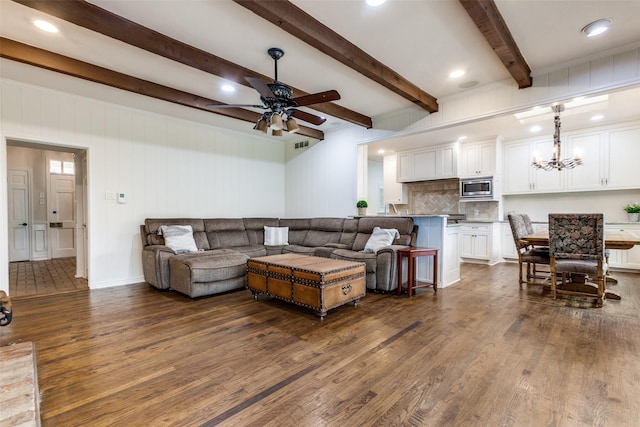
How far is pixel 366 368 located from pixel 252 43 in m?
3.02

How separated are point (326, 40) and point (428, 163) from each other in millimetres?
4495

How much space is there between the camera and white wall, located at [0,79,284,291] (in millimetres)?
3719

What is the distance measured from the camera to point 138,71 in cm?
342

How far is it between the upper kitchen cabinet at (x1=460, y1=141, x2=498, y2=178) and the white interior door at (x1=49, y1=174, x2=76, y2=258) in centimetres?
883

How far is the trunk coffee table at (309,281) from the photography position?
9.44ft

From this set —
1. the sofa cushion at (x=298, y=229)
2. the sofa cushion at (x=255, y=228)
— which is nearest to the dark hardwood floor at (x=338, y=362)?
the sofa cushion at (x=255, y=228)

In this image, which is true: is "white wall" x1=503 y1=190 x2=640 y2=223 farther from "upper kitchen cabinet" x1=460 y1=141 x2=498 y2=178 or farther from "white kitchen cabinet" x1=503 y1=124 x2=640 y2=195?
"upper kitchen cabinet" x1=460 y1=141 x2=498 y2=178

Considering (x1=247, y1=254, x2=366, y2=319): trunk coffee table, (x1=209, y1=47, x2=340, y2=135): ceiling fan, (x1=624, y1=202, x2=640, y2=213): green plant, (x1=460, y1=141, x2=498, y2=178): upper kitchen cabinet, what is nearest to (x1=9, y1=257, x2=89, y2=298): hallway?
(x1=247, y1=254, x2=366, y2=319): trunk coffee table

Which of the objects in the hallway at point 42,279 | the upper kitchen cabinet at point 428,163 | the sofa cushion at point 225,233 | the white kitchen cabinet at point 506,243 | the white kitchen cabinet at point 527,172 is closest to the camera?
the hallway at point 42,279

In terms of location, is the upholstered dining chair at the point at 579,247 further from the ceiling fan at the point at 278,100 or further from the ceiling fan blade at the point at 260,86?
the ceiling fan blade at the point at 260,86

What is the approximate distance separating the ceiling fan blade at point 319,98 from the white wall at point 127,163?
2.95 m

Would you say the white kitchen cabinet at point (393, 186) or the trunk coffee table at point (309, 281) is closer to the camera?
the trunk coffee table at point (309, 281)

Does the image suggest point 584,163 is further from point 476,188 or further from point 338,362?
point 338,362

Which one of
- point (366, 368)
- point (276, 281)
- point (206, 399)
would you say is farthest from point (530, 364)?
point (276, 281)
